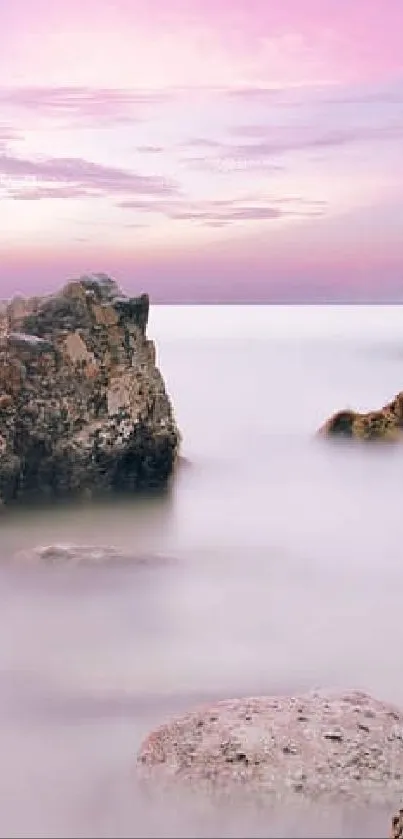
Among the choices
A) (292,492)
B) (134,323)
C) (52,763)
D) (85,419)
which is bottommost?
(52,763)

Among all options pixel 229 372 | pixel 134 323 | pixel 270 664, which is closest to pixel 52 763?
pixel 270 664

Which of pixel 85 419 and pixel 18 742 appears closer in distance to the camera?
pixel 18 742

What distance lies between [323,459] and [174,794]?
29.4ft

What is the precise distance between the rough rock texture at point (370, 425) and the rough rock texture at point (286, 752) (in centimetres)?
830

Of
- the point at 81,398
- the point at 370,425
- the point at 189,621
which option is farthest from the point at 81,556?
the point at 370,425

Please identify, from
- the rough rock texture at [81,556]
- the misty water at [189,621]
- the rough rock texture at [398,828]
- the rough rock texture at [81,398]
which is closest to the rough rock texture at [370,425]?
the misty water at [189,621]

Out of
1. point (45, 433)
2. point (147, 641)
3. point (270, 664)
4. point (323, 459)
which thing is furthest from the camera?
point (323, 459)

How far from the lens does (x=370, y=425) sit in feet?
43.5

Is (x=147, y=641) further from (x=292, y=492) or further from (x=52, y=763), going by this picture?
(x=292, y=492)

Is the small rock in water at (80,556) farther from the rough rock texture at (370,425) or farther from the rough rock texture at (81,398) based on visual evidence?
the rough rock texture at (370,425)

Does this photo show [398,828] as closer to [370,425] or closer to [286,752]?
[286,752]

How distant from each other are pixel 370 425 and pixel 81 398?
448 centimetres

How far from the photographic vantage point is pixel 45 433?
977 centimetres

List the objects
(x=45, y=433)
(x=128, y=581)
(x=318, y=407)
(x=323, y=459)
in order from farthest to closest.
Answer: (x=318, y=407), (x=323, y=459), (x=45, y=433), (x=128, y=581)
